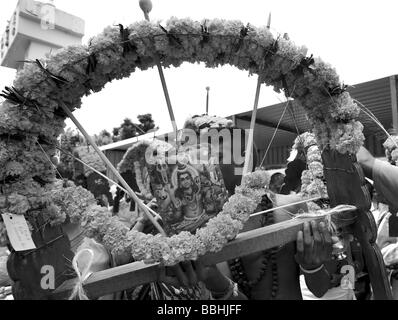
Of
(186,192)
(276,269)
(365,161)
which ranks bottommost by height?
(276,269)

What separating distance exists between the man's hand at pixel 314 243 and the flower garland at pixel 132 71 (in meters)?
0.29

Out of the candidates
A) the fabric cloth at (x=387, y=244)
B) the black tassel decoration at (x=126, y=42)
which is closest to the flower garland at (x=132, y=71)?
the black tassel decoration at (x=126, y=42)

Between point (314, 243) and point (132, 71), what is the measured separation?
117 cm

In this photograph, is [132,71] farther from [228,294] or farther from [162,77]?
[228,294]

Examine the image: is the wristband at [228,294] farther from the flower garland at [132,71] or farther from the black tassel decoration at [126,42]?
the black tassel decoration at [126,42]

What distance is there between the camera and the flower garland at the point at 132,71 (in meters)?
1.43

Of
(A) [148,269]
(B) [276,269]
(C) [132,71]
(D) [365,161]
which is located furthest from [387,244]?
(C) [132,71]

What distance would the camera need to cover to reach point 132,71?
167cm
